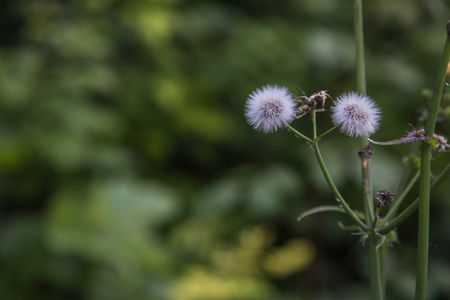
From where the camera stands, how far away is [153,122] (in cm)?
298

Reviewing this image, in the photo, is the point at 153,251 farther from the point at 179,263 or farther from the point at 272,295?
the point at 272,295

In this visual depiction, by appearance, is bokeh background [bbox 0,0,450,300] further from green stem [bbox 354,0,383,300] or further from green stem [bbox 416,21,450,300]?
green stem [bbox 416,21,450,300]

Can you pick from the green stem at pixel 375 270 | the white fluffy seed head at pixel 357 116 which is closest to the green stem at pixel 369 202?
the green stem at pixel 375 270

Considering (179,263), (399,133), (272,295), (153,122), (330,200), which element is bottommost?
(272,295)

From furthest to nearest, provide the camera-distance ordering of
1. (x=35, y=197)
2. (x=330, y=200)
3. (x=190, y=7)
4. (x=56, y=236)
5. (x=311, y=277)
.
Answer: (x=190, y=7) < (x=35, y=197) < (x=330, y=200) < (x=311, y=277) < (x=56, y=236)

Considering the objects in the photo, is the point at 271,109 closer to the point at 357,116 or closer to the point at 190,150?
the point at 357,116

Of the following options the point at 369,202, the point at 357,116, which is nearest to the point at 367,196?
the point at 369,202

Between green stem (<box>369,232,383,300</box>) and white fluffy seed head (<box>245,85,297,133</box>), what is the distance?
0.16 meters

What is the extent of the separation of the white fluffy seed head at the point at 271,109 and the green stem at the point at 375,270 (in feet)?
0.54

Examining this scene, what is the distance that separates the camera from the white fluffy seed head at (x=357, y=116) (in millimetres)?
517

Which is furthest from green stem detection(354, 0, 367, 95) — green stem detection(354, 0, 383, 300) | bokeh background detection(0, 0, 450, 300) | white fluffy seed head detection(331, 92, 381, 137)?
bokeh background detection(0, 0, 450, 300)

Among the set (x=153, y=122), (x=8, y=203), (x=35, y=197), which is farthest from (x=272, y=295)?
(x=8, y=203)

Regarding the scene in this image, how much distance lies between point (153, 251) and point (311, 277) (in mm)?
733

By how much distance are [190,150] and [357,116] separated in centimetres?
266
